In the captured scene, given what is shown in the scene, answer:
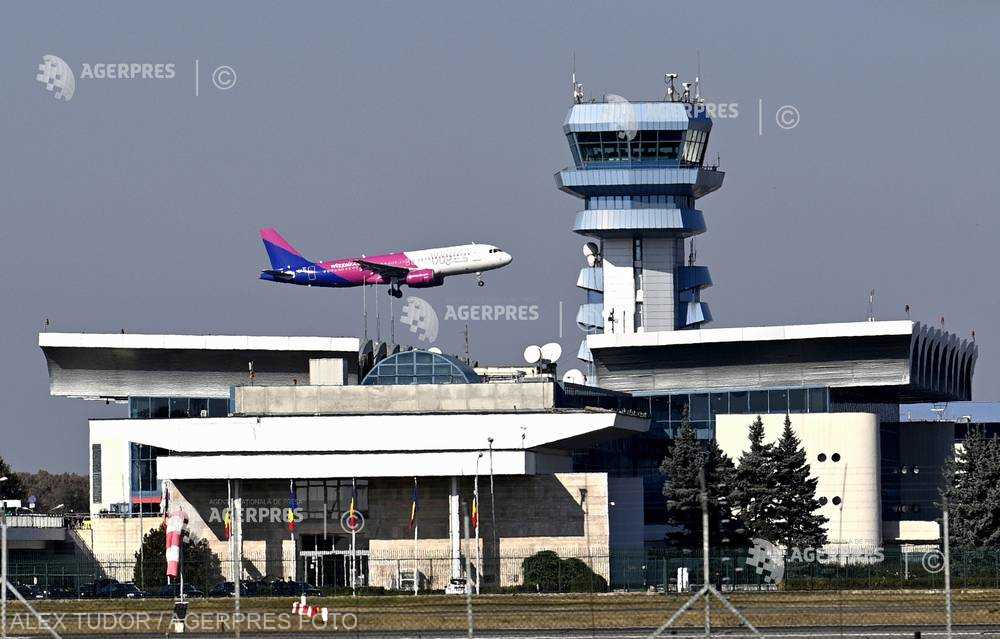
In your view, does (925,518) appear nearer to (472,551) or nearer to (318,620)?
(472,551)

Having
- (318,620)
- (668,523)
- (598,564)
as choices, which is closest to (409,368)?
(668,523)

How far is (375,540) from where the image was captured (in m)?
122

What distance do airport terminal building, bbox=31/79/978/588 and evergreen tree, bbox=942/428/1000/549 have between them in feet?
44.2

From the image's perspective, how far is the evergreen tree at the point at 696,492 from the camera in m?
135

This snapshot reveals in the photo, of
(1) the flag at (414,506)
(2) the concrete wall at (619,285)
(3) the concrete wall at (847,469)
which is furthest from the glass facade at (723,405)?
(1) the flag at (414,506)

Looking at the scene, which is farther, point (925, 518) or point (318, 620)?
point (925, 518)

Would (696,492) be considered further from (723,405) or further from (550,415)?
(723,405)

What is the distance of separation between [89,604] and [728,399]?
8072cm

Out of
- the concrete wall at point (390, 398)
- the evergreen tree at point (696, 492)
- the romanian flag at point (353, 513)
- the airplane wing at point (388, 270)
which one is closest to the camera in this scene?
the romanian flag at point (353, 513)

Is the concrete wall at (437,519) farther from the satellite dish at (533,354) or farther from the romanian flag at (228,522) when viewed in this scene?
the satellite dish at (533,354)

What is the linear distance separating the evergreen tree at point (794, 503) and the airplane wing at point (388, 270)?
40155 mm

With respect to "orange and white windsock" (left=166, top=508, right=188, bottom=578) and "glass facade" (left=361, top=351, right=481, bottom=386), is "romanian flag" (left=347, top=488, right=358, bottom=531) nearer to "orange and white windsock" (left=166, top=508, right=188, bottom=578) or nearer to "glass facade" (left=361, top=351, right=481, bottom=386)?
"glass facade" (left=361, top=351, right=481, bottom=386)

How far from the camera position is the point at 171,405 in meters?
163

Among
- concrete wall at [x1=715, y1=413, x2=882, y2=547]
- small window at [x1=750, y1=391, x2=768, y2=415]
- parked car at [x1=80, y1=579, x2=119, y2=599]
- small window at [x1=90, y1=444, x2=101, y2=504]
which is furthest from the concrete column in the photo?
small window at [x1=90, y1=444, x2=101, y2=504]
